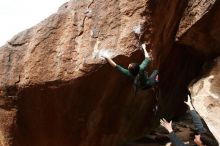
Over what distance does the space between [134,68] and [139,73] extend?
0.18 metres

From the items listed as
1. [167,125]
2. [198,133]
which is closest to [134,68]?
[167,125]

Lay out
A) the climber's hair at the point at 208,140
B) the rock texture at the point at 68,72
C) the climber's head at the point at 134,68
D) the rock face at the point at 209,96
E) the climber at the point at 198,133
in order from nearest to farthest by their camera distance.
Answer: the climber at the point at 198,133 → the climber's head at the point at 134,68 → the climber's hair at the point at 208,140 → the rock texture at the point at 68,72 → the rock face at the point at 209,96

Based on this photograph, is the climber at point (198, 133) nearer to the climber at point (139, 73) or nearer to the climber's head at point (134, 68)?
the climber at point (139, 73)

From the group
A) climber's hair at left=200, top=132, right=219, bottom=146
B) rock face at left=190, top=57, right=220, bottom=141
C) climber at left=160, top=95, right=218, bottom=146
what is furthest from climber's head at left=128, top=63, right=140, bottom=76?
rock face at left=190, top=57, right=220, bottom=141

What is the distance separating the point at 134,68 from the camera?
917 cm

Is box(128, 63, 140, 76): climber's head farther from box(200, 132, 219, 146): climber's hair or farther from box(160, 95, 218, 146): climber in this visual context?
box(200, 132, 219, 146): climber's hair

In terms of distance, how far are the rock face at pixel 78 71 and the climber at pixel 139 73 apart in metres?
0.41

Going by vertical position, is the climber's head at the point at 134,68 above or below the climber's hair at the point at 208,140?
above

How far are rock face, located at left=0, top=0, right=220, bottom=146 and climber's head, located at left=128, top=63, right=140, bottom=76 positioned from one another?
0.63 m

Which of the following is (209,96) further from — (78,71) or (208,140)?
(78,71)

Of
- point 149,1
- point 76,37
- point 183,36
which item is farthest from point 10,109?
point 183,36

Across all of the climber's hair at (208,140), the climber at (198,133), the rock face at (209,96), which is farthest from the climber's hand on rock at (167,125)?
the rock face at (209,96)

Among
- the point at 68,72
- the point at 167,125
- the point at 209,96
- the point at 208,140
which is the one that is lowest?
the point at 208,140

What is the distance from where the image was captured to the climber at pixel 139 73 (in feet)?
30.1
